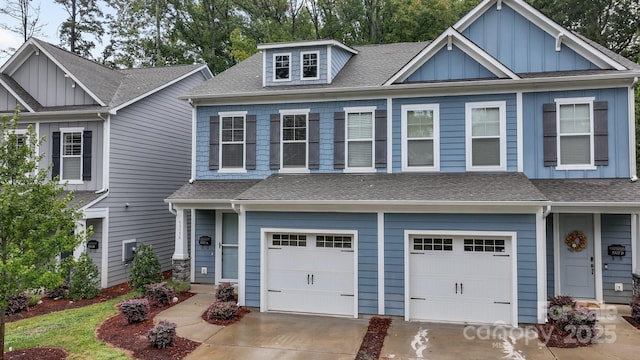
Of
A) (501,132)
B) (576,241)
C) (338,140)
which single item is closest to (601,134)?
(501,132)

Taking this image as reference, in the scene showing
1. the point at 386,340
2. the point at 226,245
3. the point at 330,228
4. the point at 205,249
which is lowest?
the point at 386,340

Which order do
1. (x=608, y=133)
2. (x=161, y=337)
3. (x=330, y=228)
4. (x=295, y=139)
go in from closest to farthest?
(x=161, y=337) → (x=330, y=228) → (x=608, y=133) → (x=295, y=139)

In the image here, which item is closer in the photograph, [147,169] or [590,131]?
[590,131]

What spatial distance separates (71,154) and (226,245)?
5547mm

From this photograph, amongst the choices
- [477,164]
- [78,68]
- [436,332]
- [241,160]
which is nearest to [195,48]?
[78,68]

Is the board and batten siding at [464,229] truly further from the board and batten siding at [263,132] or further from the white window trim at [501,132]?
the board and batten siding at [263,132]

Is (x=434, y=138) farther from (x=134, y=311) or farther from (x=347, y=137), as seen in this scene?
(x=134, y=311)

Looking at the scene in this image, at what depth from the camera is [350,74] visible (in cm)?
1284

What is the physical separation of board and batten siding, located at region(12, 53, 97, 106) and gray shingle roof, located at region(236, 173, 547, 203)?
6.83 m

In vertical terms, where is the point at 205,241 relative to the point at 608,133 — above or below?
below

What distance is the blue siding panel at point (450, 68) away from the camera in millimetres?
10790

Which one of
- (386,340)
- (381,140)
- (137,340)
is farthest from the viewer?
(381,140)

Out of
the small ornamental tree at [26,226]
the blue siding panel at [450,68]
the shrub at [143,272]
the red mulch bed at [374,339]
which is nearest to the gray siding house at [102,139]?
the shrub at [143,272]

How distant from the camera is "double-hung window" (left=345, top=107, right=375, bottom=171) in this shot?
38.0ft
